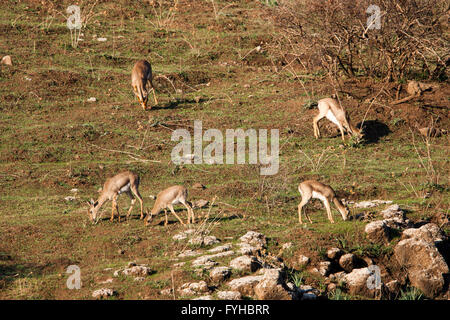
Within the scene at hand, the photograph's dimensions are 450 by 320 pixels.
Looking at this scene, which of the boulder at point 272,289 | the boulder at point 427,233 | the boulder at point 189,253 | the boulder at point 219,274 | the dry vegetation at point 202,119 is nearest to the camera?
the boulder at point 272,289

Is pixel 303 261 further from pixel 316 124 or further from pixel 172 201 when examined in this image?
pixel 316 124

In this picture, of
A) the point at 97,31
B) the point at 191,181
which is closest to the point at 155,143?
the point at 191,181

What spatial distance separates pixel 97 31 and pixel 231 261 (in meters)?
14.8

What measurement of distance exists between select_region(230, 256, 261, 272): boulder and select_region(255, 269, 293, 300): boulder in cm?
83

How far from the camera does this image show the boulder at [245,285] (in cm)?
910

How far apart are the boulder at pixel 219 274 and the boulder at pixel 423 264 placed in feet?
9.28

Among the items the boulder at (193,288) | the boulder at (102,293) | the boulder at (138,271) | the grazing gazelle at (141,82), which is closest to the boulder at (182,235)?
the boulder at (138,271)

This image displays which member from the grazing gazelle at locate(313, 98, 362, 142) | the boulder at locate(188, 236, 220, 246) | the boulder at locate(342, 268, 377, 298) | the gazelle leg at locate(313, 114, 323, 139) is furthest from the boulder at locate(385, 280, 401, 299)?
the gazelle leg at locate(313, 114, 323, 139)

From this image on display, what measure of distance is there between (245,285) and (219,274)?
49 centimetres

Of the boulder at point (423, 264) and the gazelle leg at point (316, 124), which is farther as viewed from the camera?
the gazelle leg at point (316, 124)

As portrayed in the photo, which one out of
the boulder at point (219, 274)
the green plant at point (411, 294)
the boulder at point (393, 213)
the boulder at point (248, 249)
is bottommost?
the green plant at point (411, 294)

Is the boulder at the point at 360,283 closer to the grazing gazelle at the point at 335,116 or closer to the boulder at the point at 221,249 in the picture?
the boulder at the point at 221,249

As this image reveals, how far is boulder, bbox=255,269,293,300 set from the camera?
8.69 meters
